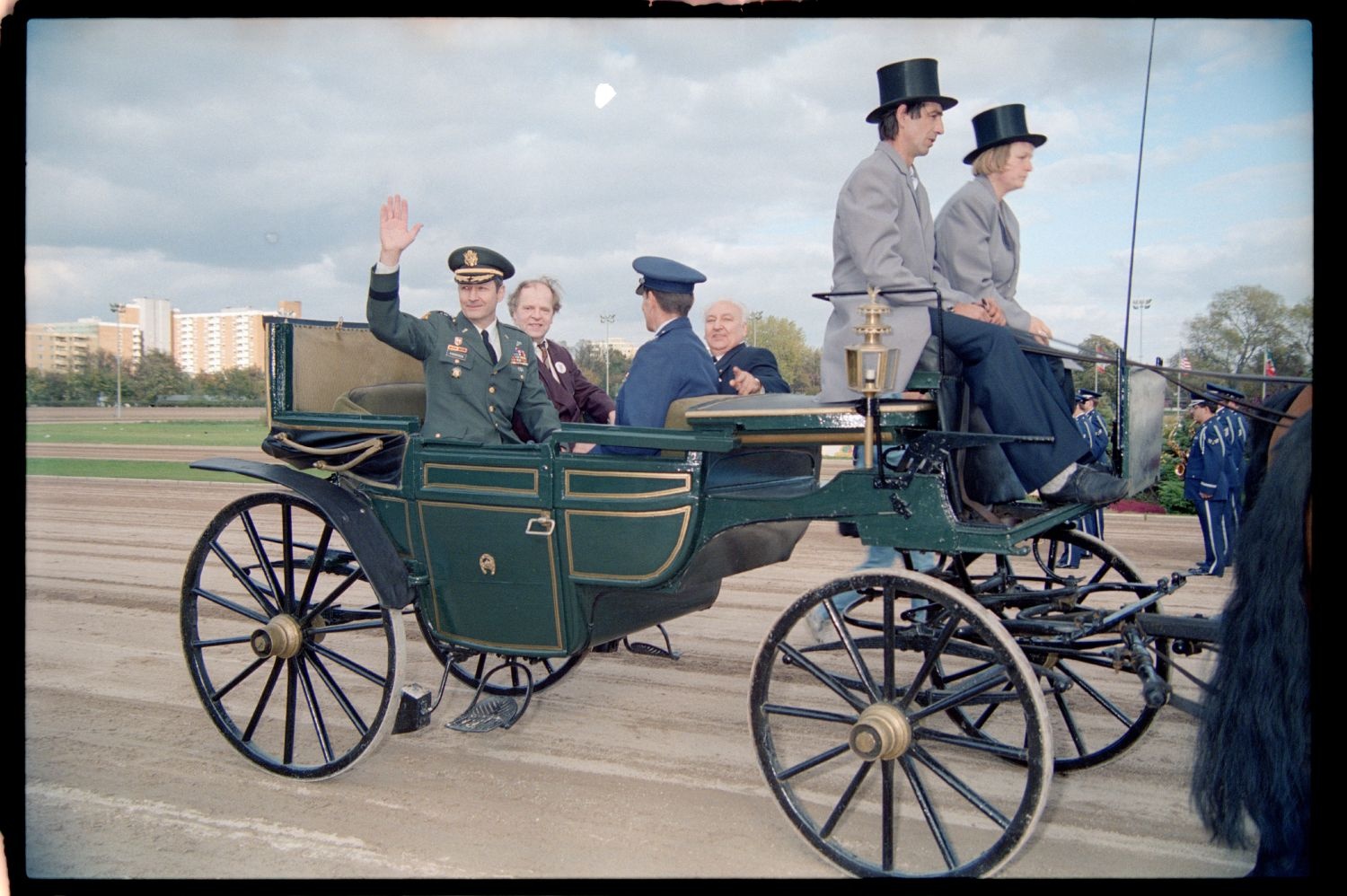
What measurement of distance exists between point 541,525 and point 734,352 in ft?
6.79

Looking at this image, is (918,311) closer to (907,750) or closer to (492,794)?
(907,750)

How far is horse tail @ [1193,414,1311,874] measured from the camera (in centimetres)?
Result: 242

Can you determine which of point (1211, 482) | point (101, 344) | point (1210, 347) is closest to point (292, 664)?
point (1210, 347)

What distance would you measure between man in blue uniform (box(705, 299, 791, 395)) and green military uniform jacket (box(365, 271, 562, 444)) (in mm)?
1036

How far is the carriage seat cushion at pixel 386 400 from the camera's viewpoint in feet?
13.6

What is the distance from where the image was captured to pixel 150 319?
2186cm

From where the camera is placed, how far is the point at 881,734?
2768 mm

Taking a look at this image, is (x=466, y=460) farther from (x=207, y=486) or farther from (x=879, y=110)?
(x=207, y=486)

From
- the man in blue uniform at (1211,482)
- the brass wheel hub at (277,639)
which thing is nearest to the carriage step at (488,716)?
the brass wheel hub at (277,639)

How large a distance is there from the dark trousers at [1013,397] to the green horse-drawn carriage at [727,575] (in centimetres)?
16

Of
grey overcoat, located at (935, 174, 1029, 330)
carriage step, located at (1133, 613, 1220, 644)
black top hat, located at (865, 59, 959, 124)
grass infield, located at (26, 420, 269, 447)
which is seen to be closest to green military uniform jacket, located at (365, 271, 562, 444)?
grey overcoat, located at (935, 174, 1029, 330)

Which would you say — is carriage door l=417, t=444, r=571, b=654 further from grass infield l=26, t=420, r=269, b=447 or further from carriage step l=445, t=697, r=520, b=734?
grass infield l=26, t=420, r=269, b=447

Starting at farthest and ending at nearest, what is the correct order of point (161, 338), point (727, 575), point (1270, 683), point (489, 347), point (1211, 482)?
point (161, 338)
point (1211, 482)
point (489, 347)
point (727, 575)
point (1270, 683)
